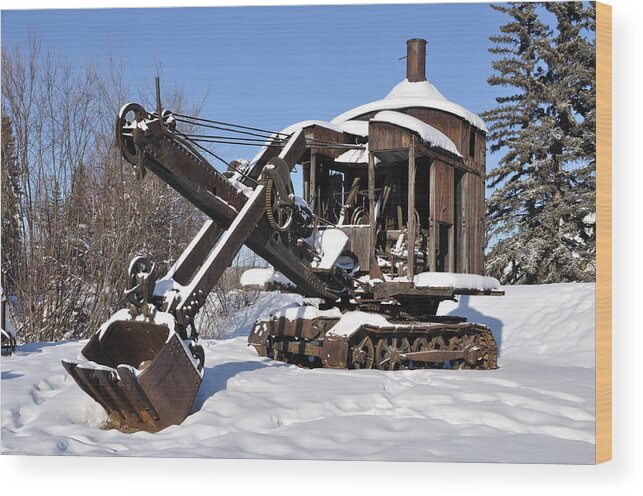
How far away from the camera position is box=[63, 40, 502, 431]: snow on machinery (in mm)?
6574

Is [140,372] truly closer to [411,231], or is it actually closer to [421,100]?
[411,231]

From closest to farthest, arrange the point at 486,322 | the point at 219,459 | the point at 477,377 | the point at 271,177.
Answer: the point at 219,459 → the point at 271,177 → the point at 477,377 → the point at 486,322

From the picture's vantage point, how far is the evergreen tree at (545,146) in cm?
763

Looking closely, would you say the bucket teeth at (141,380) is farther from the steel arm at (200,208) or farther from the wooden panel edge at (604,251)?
the wooden panel edge at (604,251)

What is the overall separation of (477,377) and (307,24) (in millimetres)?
4033

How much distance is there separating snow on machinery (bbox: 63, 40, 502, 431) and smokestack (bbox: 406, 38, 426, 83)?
0.07ft

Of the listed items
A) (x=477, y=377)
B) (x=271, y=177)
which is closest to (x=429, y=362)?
(x=477, y=377)

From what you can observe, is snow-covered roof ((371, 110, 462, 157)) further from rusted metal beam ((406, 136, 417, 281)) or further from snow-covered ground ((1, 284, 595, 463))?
snow-covered ground ((1, 284, 595, 463))

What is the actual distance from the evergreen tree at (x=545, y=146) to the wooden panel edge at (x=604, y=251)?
0.34m

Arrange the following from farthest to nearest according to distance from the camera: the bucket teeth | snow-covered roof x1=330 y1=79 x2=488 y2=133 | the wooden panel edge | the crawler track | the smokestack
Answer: snow-covered roof x1=330 y1=79 x2=488 y2=133
the crawler track
the smokestack
the wooden panel edge
the bucket teeth

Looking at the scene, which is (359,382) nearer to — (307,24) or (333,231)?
(333,231)

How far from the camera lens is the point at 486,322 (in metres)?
13.0


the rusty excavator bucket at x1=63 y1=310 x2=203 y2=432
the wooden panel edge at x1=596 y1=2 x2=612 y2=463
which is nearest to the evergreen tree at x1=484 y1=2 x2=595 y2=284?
the wooden panel edge at x1=596 y1=2 x2=612 y2=463

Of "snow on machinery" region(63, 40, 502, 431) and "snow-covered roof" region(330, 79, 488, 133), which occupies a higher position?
"snow-covered roof" region(330, 79, 488, 133)
